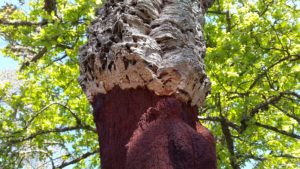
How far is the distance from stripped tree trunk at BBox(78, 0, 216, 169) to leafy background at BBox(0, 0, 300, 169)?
320 centimetres

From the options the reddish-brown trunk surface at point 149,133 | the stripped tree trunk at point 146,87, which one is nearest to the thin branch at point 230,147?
the stripped tree trunk at point 146,87

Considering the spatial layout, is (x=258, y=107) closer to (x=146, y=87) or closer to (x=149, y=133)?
(x=146, y=87)

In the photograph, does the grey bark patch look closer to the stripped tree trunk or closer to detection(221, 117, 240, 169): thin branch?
the stripped tree trunk

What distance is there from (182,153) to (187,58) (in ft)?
2.13

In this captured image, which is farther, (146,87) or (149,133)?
(146,87)

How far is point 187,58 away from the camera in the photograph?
96.0 inches

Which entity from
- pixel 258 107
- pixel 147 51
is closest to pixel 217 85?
pixel 258 107

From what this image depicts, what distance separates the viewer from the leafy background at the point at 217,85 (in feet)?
23.4

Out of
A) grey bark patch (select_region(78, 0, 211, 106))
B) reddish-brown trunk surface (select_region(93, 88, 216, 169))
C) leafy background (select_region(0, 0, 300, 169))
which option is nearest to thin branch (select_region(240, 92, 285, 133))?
leafy background (select_region(0, 0, 300, 169))

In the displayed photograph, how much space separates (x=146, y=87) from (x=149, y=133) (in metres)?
0.33

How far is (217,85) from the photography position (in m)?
6.99

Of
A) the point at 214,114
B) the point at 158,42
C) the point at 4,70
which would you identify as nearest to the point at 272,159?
the point at 214,114

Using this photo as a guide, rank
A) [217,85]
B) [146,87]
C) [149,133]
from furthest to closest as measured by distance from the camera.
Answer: [217,85] → [146,87] → [149,133]

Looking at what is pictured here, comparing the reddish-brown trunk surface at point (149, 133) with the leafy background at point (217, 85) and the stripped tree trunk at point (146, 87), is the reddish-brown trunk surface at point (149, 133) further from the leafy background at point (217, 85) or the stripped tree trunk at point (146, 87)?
the leafy background at point (217, 85)
